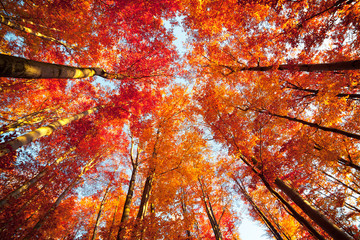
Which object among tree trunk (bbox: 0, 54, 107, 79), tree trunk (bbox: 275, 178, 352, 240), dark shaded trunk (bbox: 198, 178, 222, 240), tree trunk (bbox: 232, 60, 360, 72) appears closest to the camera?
tree trunk (bbox: 0, 54, 107, 79)

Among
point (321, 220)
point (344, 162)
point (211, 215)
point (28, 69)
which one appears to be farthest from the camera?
point (211, 215)

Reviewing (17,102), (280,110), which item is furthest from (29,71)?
(17,102)

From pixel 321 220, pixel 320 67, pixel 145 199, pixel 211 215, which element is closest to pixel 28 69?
pixel 145 199

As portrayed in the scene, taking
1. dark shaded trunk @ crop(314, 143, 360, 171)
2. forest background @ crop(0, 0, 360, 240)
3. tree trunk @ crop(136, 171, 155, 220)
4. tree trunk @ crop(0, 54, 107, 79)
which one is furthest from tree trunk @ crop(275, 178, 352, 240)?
tree trunk @ crop(0, 54, 107, 79)

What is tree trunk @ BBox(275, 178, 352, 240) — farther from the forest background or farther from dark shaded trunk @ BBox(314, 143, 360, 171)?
dark shaded trunk @ BBox(314, 143, 360, 171)

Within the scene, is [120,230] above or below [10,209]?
below

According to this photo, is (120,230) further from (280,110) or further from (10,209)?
(280,110)

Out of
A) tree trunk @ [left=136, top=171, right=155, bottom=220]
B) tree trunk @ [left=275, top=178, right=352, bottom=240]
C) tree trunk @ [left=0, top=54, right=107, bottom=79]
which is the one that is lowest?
tree trunk @ [left=275, top=178, right=352, bottom=240]

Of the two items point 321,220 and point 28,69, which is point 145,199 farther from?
point 321,220

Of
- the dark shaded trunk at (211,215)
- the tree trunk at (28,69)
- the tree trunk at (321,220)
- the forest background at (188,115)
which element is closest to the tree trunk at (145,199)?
the forest background at (188,115)

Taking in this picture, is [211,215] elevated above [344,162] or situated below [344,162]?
above

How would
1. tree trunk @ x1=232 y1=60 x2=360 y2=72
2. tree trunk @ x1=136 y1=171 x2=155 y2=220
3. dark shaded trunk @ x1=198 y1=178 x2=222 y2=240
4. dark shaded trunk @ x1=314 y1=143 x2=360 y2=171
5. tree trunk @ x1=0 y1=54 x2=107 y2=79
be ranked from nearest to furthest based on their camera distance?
tree trunk @ x1=0 y1=54 x2=107 y2=79 < tree trunk @ x1=232 y1=60 x2=360 y2=72 < tree trunk @ x1=136 y1=171 x2=155 y2=220 < dark shaded trunk @ x1=314 y1=143 x2=360 y2=171 < dark shaded trunk @ x1=198 y1=178 x2=222 y2=240

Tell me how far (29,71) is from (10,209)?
9802 mm

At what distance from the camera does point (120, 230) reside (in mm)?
4871
